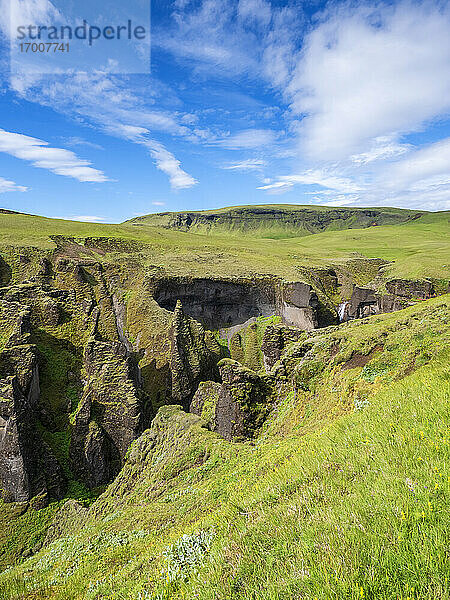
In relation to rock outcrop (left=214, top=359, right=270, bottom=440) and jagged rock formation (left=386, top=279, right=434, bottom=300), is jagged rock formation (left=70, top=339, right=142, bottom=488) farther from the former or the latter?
jagged rock formation (left=386, top=279, right=434, bottom=300)

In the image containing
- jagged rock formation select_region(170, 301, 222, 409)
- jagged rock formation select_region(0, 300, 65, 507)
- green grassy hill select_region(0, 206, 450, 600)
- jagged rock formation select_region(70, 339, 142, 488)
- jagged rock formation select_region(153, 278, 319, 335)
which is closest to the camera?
green grassy hill select_region(0, 206, 450, 600)

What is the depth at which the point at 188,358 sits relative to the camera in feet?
100

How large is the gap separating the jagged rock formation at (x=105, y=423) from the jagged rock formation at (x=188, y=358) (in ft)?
24.9

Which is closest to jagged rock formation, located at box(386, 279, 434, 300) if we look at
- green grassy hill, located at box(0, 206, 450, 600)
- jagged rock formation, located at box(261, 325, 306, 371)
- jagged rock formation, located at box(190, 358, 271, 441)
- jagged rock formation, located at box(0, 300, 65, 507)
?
jagged rock formation, located at box(261, 325, 306, 371)

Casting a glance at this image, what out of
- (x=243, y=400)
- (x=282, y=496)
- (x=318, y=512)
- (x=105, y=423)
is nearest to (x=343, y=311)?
(x=243, y=400)

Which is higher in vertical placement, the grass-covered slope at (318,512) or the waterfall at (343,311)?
the grass-covered slope at (318,512)

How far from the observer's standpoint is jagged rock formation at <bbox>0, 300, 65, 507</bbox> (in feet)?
56.6

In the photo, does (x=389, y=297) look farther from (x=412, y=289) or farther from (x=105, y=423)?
(x=105, y=423)

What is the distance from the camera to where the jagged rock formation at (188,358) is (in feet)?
96.9

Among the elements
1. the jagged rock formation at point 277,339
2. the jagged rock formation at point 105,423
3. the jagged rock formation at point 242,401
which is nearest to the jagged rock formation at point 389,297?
the jagged rock formation at point 277,339

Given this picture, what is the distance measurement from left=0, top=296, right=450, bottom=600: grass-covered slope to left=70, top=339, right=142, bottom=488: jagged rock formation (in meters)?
8.49

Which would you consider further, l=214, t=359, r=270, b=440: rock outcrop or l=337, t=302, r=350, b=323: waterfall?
l=337, t=302, r=350, b=323: waterfall

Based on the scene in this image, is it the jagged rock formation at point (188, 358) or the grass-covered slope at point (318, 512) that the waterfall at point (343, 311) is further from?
the grass-covered slope at point (318, 512)

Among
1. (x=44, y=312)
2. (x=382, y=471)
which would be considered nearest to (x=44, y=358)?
(x=44, y=312)
